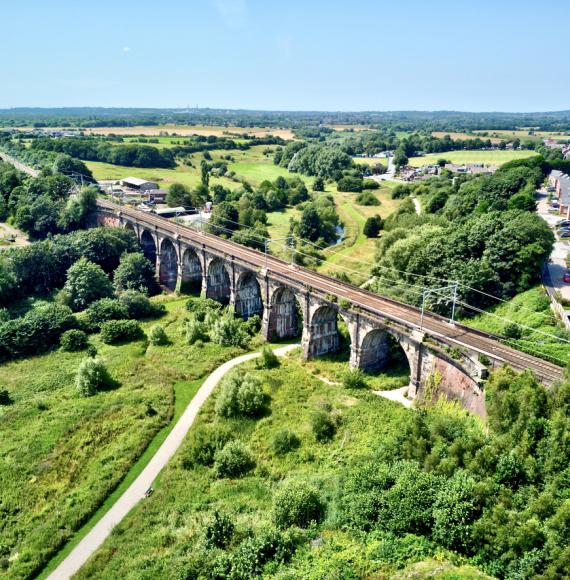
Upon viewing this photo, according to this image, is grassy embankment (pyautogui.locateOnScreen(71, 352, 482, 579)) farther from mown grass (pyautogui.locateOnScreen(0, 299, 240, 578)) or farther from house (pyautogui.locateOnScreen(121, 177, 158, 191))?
house (pyautogui.locateOnScreen(121, 177, 158, 191))

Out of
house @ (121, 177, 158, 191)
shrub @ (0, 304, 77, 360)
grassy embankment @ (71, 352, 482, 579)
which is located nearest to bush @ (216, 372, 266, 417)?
grassy embankment @ (71, 352, 482, 579)

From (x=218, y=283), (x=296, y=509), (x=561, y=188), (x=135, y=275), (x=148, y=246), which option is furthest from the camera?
(x=561, y=188)

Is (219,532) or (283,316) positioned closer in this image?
(219,532)

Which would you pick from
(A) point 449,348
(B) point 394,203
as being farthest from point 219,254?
(B) point 394,203

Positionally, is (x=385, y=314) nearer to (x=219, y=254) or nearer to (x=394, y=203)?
(x=219, y=254)

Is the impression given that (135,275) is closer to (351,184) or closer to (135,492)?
(135,492)

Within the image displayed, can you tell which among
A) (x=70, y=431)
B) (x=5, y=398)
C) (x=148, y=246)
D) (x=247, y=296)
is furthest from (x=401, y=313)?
(x=148, y=246)
